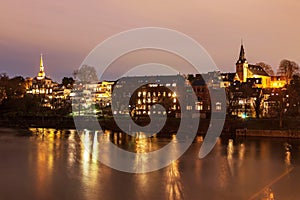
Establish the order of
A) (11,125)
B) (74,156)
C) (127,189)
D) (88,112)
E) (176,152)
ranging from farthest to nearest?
(88,112) → (11,125) → (176,152) → (74,156) → (127,189)

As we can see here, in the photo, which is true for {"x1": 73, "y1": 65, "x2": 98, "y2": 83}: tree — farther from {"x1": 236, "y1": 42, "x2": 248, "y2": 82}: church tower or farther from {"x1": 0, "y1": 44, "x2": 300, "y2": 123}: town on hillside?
{"x1": 236, "y1": 42, "x2": 248, "y2": 82}: church tower

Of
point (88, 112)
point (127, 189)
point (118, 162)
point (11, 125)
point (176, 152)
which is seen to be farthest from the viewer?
point (88, 112)

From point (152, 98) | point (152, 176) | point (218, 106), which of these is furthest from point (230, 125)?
point (152, 176)

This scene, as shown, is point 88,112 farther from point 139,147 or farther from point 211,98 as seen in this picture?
point 139,147

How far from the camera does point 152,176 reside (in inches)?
617

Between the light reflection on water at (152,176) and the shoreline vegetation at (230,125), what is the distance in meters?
7.35

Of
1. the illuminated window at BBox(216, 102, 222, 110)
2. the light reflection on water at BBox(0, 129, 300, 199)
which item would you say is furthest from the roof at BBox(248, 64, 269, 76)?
the light reflection on water at BBox(0, 129, 300, 199)

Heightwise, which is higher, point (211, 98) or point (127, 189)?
point (211, 98)

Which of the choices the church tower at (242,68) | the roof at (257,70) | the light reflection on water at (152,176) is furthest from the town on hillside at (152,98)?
the light reflection on water at (152,176)

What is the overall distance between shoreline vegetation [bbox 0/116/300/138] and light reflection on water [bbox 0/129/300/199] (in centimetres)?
735

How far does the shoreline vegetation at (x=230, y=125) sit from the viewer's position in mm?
31453

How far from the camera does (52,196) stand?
41.4 feet

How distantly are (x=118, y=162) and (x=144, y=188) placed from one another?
212 inches

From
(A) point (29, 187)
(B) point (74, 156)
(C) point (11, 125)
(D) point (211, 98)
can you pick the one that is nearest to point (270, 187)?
(A) point (29, 187)
